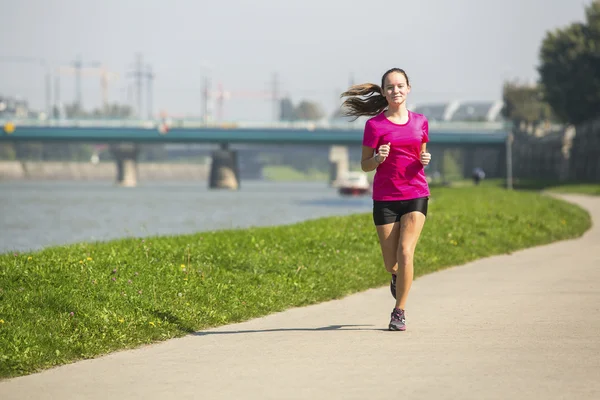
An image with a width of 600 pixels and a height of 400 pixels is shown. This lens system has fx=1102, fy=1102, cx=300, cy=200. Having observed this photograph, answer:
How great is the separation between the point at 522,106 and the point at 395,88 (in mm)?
117549

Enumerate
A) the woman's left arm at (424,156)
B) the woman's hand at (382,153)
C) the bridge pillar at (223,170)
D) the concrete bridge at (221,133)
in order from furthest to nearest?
the bridge pillar at (223,170), the concrete bridge at (221,133), the woman's left arm at (424,156), the woman's hand at (382,153)

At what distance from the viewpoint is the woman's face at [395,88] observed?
9.94 meters

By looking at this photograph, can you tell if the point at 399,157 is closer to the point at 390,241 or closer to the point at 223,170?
the point at 390,241

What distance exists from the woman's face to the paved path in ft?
6.91

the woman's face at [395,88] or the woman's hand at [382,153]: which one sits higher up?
the woman's face at [395,88]

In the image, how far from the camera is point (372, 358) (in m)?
8.55

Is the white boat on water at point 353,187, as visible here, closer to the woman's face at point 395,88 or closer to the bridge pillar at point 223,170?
the bridge pillar at point 223,170

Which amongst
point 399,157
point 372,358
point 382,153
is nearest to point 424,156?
point 399,157

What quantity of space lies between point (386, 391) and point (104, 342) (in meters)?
3.04

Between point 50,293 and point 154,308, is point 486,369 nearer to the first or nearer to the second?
point 154,308

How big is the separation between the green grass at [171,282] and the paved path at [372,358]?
1.00 ft

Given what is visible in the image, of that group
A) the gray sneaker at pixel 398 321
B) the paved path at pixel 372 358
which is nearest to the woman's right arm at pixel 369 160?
the gray sneaker at pixel 398 321

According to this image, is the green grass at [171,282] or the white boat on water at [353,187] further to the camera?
the white boat on water at [353,187]

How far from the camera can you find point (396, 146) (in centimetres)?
995
